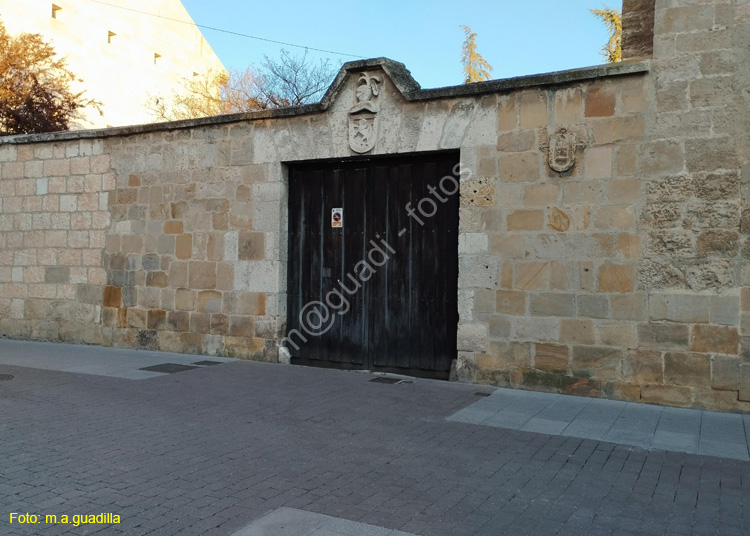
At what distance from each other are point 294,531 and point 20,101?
1715cm

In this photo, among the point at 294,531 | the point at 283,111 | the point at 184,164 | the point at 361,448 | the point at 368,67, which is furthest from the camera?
the point at 184,164

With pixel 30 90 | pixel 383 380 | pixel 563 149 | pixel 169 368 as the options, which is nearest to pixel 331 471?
pixel 383 380

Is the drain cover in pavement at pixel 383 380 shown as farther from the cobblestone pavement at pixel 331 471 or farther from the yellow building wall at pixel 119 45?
the yellow building wall at pixel 119 45

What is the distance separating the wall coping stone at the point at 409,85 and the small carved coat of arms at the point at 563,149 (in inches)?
21.8

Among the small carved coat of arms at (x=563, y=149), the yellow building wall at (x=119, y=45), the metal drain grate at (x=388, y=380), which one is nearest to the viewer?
the small carved coat of arms at (x=563, y=149)

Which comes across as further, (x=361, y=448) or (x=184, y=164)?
(x=184, y=164)

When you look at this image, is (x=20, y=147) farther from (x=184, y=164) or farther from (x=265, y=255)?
(x=265, y=255)

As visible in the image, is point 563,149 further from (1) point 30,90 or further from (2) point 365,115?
(1) point 30,90

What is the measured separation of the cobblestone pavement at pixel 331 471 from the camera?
3.31m

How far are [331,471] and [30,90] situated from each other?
16.8 meters

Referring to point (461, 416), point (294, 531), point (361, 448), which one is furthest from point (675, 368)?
point (294, 531)

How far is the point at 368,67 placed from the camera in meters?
7.63

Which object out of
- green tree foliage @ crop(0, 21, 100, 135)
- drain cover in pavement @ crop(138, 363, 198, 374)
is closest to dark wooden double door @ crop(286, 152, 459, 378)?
drain cover in pavement @ crop(138, 363, 198, 374)

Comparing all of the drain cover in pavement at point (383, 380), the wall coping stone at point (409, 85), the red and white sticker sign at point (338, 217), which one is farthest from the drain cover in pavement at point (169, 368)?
the wall coping stone at point (409, 85)
